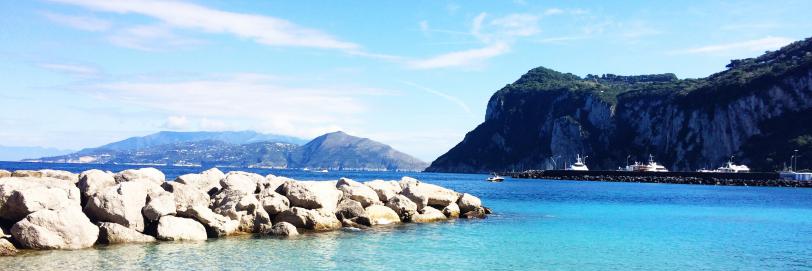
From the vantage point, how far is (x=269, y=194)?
31.6m

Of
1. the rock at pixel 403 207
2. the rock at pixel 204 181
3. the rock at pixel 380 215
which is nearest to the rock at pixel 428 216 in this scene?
the rock at pixel 403 207

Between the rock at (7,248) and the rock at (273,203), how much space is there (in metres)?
10.3

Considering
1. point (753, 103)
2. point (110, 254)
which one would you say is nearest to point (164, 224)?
point (110, 254)

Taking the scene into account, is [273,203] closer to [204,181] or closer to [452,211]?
[204,181]

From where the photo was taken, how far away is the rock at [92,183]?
28656 mm

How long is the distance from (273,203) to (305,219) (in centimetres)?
158

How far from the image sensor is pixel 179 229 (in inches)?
1044

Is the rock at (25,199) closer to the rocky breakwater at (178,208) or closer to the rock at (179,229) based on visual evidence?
the rocky breakwater at (178,208)

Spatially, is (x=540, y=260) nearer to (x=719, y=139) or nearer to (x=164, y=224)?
(x=164, y=224)

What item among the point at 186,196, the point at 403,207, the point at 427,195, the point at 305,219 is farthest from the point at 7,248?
the point at 427,195

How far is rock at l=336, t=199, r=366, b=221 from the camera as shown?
34312mm

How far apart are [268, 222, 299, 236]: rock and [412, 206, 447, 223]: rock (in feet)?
30.6

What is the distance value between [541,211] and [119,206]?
1215 inches

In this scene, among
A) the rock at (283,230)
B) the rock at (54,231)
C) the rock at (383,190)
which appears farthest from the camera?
the rock at (383,190)
